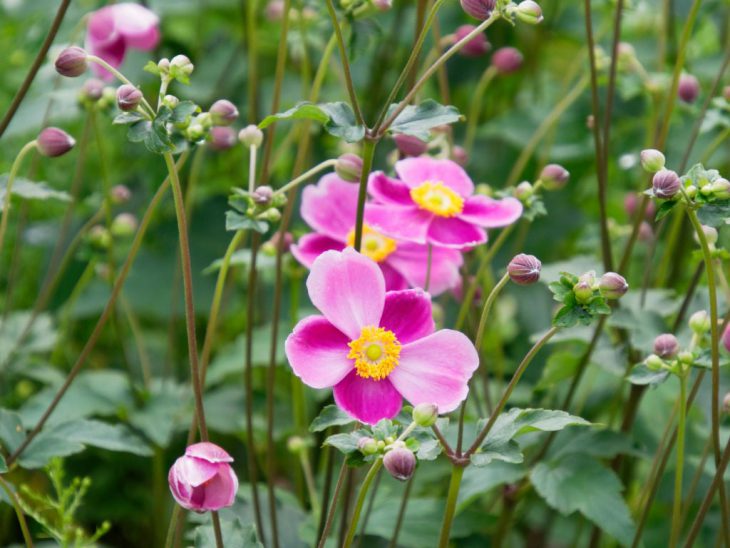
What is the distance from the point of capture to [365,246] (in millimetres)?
1016

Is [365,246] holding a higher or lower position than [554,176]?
lower

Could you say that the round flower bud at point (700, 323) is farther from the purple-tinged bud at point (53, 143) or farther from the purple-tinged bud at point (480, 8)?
the purple-tinged bud at point (53, 143)

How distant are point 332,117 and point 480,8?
14 cm

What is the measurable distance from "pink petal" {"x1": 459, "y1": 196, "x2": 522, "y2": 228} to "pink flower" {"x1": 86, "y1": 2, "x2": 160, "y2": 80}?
45cm

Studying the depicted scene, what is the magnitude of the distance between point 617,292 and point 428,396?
174mm

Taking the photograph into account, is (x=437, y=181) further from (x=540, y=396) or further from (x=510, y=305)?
(x=510, y=305)

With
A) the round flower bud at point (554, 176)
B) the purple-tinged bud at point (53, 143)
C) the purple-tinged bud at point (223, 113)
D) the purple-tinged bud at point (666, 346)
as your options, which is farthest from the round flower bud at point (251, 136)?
the purple-tinged bud at point (666, 346)

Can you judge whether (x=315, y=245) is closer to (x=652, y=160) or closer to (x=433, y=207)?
(x=433, y=207)

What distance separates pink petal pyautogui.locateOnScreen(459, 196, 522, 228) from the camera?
0.94 m

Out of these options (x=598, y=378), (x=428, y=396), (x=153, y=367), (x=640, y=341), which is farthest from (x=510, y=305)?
(x=428, y=396)

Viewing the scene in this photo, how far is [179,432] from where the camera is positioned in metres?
1.42

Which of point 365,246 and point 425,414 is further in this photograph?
point 365,246

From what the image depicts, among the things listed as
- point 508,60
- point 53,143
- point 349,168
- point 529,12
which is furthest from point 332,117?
point 508,60

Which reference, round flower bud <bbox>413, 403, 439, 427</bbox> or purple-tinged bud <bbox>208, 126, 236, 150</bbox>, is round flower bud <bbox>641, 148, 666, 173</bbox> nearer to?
round flower bud <bbox>413, 403, 439, 427</bbox>
